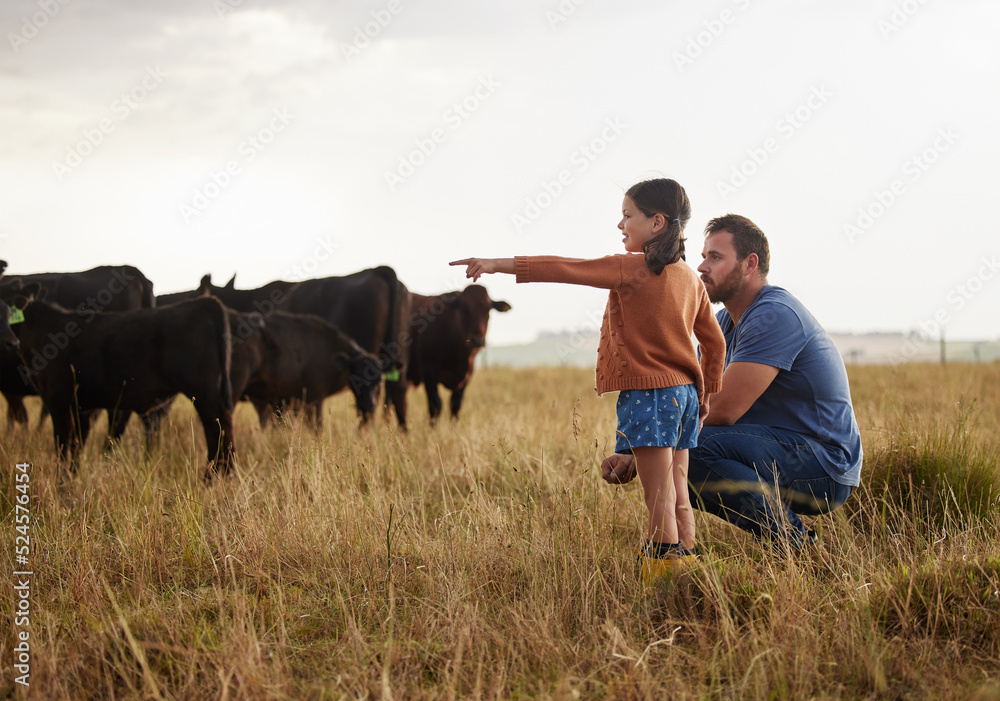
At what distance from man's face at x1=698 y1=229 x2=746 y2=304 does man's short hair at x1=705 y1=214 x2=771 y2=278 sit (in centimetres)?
2

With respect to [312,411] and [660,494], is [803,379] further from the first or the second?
[312,411]

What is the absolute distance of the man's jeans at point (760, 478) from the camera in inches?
141

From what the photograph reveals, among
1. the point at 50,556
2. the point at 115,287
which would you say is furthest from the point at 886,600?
the point at 115,287

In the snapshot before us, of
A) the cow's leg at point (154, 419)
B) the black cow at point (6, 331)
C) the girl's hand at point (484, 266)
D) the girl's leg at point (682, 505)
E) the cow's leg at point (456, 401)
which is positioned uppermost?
the girl's hand at point (484, 266)

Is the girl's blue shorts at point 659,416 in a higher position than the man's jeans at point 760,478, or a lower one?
higher

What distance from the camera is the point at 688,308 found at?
3193mm

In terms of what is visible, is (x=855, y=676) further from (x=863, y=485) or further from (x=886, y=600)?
(x=863, y=485)

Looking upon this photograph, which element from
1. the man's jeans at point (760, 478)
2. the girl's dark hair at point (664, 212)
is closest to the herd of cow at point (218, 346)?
the man's jeans at point (760, 478)

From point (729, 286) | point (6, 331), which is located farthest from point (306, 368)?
point (729, 286)

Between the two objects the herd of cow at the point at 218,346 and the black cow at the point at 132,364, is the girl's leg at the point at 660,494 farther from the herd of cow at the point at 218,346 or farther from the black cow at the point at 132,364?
the black cow at the point at 132,364

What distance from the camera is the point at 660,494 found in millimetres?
3021

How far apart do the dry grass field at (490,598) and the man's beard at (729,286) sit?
4.17 ft

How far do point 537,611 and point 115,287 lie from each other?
6.86 m

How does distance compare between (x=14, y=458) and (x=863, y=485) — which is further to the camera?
(x=14, y=458)
